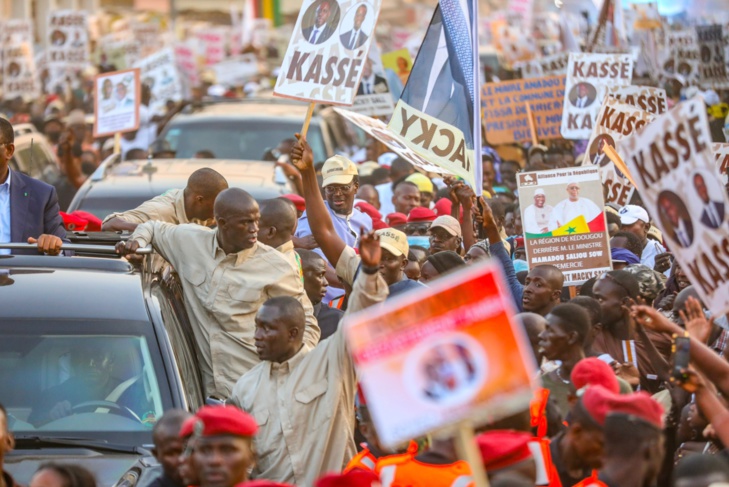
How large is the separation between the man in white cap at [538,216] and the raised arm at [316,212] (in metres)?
1.89

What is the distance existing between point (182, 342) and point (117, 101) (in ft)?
33.3

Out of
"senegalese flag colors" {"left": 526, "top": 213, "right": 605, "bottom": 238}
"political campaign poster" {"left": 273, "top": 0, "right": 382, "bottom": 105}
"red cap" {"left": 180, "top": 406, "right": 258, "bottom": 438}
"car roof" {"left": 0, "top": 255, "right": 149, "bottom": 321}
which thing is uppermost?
"political campaign poster" {"left": 273, "top": 0, "right": 382, "bottom": 105}

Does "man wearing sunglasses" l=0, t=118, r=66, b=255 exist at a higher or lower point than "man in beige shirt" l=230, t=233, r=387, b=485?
higher

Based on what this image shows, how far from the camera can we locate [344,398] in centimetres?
568

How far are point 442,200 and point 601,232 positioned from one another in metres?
2.89

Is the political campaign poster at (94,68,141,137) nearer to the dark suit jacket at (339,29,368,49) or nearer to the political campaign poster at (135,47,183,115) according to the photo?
the political campaign poster at (135,47,183,115)

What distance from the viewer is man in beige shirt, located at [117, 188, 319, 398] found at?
643 cm

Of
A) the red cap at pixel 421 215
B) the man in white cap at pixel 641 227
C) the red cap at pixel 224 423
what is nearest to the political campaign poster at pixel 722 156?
the man in white cap at pixel 641 227

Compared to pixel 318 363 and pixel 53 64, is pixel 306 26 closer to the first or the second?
pixel 318 363

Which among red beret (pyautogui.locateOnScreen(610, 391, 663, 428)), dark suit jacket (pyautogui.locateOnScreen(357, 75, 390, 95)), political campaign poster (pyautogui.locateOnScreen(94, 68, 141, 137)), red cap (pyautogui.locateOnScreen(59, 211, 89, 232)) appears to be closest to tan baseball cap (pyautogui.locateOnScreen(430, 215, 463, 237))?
red cap (pyautogui.locateOnScreen(59, 211, 89, 232))

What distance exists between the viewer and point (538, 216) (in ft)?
28.5

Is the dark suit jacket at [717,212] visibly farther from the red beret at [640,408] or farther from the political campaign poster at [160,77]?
the political campaign poster at [160,77]

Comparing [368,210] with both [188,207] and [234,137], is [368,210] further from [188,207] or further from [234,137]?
[234,137]

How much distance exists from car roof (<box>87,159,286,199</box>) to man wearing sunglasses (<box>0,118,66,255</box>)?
9.90 feet
